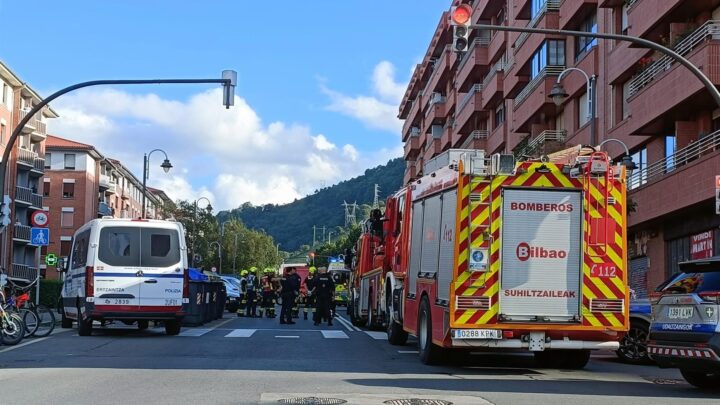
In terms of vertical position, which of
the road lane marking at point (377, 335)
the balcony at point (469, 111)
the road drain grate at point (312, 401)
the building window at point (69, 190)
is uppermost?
the balcony at point (469, 111)

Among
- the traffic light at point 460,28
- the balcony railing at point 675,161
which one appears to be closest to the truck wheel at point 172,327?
the traffic light at point 460,28

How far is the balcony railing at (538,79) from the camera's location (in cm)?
3854

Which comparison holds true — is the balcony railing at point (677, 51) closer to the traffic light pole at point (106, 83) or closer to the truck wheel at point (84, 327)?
the traffic light pole at point (106, 83)

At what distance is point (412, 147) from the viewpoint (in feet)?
258

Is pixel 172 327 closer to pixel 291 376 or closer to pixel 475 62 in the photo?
pixel 291 376

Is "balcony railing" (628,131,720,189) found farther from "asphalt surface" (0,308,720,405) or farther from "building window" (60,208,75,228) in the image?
"building window" (60,208,75,228)

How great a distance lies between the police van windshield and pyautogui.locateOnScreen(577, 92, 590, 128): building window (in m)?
20.7

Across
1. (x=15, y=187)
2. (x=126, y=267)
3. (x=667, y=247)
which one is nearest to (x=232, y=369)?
(x=126, y=267)

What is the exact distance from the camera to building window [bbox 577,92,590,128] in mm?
35969

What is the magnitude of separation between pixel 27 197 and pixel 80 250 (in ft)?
182

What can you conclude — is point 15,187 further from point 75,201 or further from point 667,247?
point 667,247

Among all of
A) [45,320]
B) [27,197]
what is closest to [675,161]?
[45,320]

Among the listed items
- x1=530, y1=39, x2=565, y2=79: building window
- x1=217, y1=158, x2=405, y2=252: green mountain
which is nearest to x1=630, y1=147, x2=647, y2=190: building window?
x1=530, y1=39, x2=565, y2=79: building window

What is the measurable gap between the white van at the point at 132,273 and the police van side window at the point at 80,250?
0.04 m
